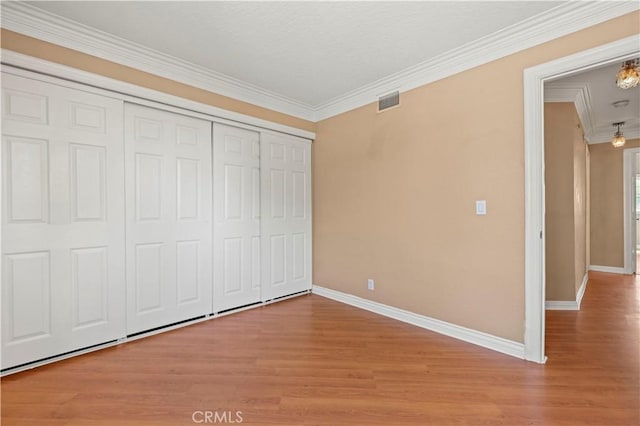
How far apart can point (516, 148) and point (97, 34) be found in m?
3.60

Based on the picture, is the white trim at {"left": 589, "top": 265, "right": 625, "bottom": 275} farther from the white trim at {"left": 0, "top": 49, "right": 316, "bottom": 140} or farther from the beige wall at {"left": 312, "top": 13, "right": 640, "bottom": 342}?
the white trim at {"left": 0, "top": 49, "right": 316, "bottom": 140}

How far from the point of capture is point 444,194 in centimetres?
281

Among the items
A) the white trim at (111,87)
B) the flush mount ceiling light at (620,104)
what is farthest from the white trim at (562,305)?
the white trim at (111,87)

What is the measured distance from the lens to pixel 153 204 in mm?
2771

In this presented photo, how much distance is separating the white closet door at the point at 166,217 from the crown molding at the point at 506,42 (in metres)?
2.16

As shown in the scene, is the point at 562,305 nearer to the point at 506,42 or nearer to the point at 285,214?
the point at 506,42

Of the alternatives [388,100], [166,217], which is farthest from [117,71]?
[388,100]

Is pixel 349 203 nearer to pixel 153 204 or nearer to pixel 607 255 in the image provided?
pixel 153 204

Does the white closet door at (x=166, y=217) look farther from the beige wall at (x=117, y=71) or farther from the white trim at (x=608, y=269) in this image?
the white trim at (x=608, y=269)

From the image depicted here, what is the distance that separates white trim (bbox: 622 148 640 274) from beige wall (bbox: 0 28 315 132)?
6.44 m

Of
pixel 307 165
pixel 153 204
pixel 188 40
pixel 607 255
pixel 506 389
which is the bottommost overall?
pixel 506 389

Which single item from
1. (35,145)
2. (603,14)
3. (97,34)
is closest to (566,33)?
(603,14)

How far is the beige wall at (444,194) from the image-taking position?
2.38 m

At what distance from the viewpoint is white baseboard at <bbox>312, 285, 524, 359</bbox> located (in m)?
2.39
